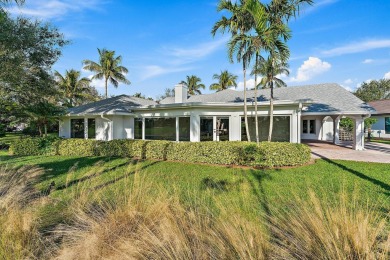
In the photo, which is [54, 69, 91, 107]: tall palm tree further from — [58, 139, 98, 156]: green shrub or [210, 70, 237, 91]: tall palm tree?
[58, 139, 98, 156]: green shrub

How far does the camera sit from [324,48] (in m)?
16.6

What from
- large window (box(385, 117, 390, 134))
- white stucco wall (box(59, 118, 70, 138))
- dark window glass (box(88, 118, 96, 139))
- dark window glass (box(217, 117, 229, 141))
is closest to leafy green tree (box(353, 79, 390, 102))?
large window (box(385, 117, 390, 134))

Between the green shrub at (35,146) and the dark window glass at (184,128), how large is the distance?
27.1ft

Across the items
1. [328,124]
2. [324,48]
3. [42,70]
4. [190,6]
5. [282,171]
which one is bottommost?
[282,171]

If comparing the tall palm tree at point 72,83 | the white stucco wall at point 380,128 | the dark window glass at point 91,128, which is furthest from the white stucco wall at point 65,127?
the white stucco wall at point 380,128

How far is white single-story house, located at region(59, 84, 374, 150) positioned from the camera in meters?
14.5

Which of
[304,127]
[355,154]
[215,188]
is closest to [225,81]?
[304,127]

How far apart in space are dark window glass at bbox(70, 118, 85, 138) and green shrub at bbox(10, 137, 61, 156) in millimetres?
4087

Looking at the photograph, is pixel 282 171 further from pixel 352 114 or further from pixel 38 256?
pixel 352 114

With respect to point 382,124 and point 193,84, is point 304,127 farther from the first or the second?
point 193,84

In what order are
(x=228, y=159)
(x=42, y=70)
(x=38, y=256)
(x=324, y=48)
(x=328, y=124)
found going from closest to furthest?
1. (x=38, y=256)
2. (x=228, y=159)
3. (x=42, y=70)
4. (x=324, y=48)
5. (x=328, y=124)

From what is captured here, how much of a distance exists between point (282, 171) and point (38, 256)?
824 cm

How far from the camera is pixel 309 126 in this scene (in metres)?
23.4

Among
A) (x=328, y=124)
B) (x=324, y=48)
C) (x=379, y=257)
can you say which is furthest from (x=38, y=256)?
(x=328, y=124)
